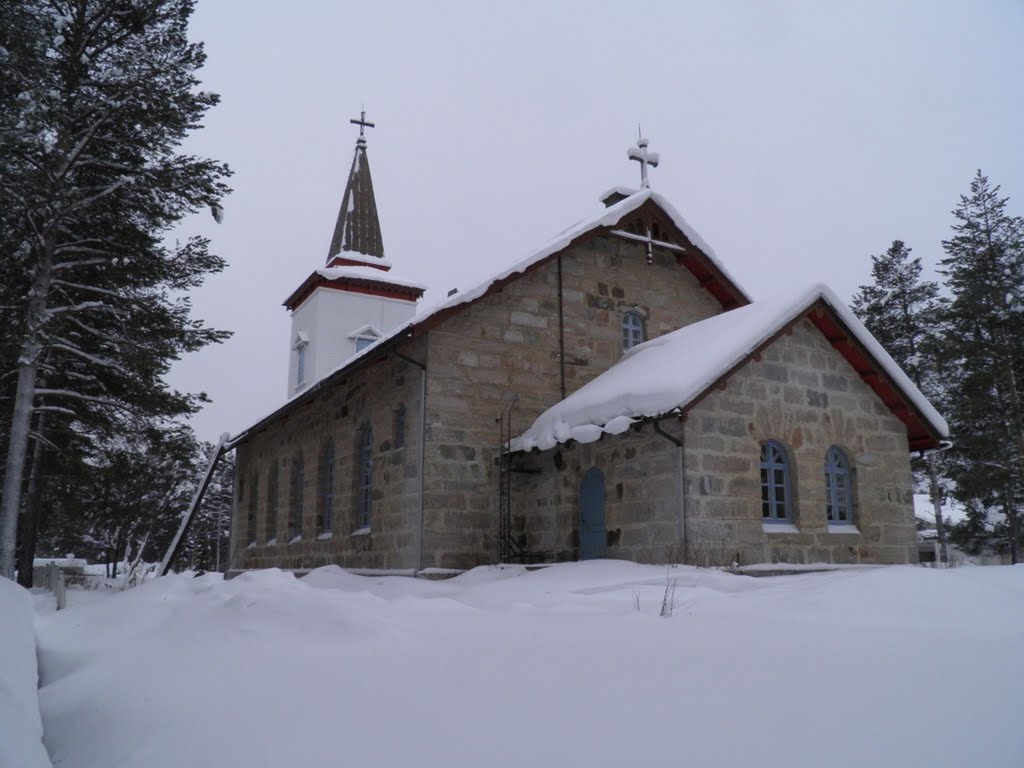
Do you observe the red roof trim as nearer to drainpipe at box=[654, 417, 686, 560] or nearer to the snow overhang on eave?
drainpipe at box=[654, 417, 686, 560]

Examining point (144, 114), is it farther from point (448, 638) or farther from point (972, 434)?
point (972, 434)

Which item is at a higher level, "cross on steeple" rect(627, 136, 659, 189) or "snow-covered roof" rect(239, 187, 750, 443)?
"cross on steeple" rect(627, 136, 659, 189)

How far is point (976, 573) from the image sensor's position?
27.7ft

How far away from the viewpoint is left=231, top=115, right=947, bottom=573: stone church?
11.8m

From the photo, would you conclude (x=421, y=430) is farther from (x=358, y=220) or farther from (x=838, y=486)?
(x=358, y=220)

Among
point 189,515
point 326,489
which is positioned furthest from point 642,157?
point 189,515

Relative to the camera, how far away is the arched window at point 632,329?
16.7 m

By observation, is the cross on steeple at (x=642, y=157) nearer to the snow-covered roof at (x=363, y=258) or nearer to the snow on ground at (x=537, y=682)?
the snow on ground at (x=537, y=682)

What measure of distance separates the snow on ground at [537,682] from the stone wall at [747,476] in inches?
170

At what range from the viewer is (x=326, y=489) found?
62.0 ft

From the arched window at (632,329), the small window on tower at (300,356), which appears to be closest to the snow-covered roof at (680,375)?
the arched window at (632,329)

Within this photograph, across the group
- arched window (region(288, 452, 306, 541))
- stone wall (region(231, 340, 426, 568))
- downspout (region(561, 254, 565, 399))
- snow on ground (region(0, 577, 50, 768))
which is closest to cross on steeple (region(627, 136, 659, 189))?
downspout (region(561, 254, 565, 399))

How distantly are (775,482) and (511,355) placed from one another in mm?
5190

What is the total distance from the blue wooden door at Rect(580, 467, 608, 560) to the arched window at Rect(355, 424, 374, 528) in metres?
5.03
